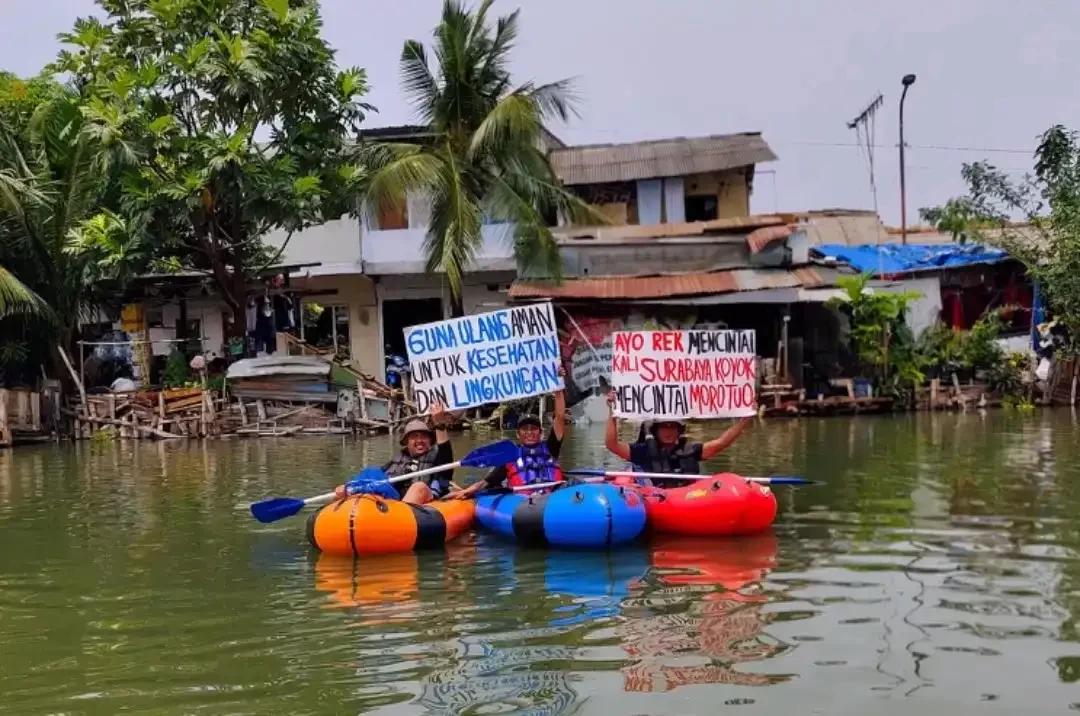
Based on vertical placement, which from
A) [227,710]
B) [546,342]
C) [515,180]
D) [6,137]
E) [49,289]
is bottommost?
[227,710]

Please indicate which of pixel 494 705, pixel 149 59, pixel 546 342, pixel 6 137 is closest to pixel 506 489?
pixel 546 342

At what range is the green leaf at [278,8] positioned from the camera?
20.9 meters

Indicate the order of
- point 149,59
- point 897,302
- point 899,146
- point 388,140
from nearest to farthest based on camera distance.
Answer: point 149,59
point 897,302
point 388,140
point 899,146

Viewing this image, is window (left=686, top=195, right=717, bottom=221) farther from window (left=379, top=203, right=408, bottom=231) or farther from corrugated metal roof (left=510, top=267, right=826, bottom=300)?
window (left=379, top=203, right=408, bottom=231)

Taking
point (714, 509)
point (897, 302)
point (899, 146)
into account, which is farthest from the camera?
point (899, 146)

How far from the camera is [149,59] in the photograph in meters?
20.8

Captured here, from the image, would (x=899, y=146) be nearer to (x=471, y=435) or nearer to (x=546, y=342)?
(x=471, y=435)

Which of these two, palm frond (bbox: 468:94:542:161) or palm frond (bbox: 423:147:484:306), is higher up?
palm frond (bbox: 468:94:542:161)

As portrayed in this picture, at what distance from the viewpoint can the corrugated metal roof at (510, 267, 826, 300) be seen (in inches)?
916

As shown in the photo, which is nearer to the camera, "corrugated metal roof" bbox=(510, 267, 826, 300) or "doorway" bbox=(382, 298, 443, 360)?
"corrugated metal roof" bbox=(510, 267, 826, 300)

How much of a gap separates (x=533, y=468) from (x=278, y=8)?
547 inches

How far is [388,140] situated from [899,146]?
53.6 ft

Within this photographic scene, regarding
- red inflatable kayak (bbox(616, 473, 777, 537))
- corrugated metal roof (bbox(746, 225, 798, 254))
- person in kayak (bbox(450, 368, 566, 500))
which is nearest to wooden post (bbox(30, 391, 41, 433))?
person in kayak (bbox(450, 368, 566, 500))

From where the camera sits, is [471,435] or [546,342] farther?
[471,435]
